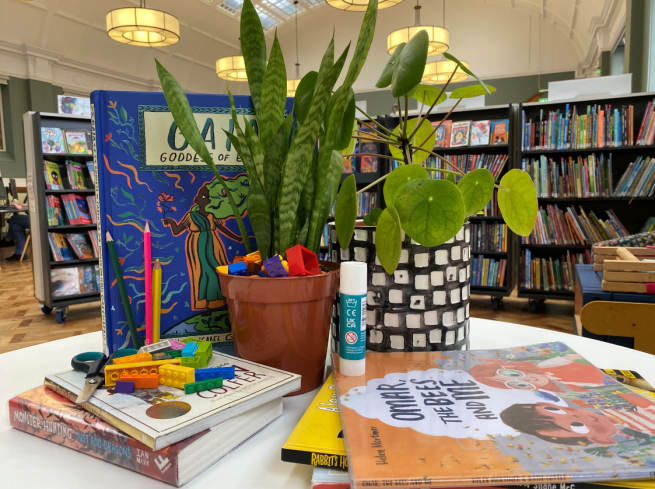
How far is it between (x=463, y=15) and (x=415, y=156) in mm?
9472

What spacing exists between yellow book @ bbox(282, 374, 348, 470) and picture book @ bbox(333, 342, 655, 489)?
12 mm

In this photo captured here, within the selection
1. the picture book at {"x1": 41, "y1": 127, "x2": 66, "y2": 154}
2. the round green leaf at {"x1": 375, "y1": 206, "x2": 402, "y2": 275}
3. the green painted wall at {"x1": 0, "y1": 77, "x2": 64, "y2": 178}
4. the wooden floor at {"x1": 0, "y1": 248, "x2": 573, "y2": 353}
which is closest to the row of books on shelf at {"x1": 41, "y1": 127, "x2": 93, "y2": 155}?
the picture book at {"x1": 41, "y1": 127, "x2": 66, "y2": 154}

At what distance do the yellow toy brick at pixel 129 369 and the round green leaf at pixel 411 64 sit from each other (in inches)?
15.7

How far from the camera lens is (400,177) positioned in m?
0.56

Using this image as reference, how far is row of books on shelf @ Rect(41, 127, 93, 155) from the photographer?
3.13 meters

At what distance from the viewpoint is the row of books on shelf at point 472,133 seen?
11.4 ft

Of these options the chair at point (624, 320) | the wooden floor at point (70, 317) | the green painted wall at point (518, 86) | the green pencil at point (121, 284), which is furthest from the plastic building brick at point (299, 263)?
A: the green painted wall at point (518, 86)

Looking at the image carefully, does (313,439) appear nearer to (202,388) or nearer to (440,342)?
(202,388)

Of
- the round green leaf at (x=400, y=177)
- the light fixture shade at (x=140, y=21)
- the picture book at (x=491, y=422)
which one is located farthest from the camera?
the light fixture shade at (x=140, y=21)

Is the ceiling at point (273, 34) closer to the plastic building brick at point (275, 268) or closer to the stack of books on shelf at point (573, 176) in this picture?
the stack of books on shelf at point (573, 176)

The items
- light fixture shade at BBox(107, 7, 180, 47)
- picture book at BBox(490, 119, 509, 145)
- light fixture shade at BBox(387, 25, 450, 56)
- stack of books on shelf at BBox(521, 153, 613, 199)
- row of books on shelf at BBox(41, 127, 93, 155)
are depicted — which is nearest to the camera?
row of books on shelf at BBox(41, 127, 93, 155)

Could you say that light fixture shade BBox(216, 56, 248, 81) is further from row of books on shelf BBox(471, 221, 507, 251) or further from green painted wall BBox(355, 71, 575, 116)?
row of books on shelf BBox(471, 221, 507, 251)

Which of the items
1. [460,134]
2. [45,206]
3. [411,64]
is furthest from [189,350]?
[460,134]

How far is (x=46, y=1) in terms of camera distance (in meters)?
6.75
